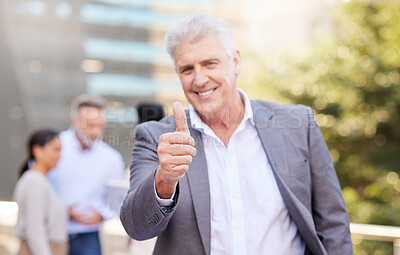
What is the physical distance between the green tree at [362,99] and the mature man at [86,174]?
3.01m

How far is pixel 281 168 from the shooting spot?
1.52 metres

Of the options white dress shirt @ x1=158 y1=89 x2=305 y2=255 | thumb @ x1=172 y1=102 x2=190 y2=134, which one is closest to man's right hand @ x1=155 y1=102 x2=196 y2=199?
thumb @ x1=172 y1=102 x2=190 y2=134

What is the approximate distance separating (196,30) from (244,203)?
597 mm

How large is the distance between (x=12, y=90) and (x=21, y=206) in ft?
26.2

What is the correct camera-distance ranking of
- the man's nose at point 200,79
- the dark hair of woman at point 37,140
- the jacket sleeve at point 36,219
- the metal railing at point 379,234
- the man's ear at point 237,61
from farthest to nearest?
the dark hair of woman at point 37,140
the jacket sleeve at point 36,219
the metal railing at point 379,234
the man's ear at point 237,61
the man's nose at point 200,79

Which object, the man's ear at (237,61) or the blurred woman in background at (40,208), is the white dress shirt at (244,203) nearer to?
the man's ear at (237,61)

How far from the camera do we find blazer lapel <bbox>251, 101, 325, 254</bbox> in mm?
1475

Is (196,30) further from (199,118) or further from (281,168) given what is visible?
(281,168)

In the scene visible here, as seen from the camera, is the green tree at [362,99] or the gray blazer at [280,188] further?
the green tree at [362,99]

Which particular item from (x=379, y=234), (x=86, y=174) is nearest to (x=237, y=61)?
(x=379, y=234)

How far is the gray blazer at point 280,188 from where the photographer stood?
1.42m

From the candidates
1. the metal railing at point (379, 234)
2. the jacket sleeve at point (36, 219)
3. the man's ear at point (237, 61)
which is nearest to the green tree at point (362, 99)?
the metal railing at point (379, 234)

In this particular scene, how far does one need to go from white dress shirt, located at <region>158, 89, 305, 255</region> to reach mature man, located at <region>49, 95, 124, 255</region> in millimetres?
1986

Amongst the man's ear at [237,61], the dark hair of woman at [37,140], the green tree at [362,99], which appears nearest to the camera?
the man's ear at [237,61]
